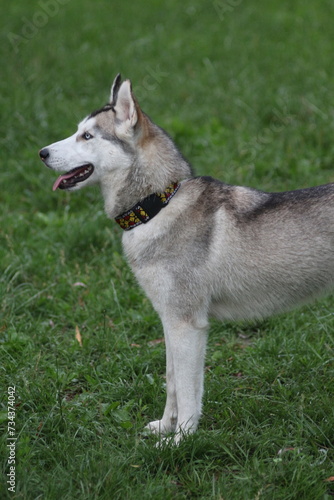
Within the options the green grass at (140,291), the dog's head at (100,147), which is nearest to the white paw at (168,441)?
the green grass at (140,291)

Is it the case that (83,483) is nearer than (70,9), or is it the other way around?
(83,483)

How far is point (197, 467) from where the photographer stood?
3045mm

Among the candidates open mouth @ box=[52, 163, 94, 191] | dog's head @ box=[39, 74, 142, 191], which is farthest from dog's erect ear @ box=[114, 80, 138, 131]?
open mouth @ box=[52, 163, 94, 191]

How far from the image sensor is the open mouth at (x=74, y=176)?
11.8 feet

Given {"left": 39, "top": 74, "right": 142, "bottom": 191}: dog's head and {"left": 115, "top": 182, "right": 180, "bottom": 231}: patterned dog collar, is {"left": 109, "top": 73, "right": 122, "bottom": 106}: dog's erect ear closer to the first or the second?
{"left": 39, "top": 74, "right": 142, "bottom": 191}: dog's head

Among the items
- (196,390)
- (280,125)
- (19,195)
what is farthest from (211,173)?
(196,390)

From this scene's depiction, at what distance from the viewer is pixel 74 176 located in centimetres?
361

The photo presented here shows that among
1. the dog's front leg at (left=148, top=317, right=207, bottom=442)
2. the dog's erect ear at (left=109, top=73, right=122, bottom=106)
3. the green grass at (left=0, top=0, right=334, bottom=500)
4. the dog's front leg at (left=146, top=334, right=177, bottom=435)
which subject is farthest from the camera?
the dog's erect ear at (left=109, top=73, right=122, bottom=106)

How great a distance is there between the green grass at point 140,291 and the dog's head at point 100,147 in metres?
1.26

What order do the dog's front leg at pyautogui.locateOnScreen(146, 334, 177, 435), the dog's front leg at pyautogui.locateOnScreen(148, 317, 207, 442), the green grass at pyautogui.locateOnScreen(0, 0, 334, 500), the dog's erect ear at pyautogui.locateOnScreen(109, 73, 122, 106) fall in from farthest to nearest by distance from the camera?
the dog's erect ear at pyautogui.locateOnScreen(109, 73, 122, 106) < the dog's front leg at pyautogui.locateOnScreen(146, 334, 177, 435) < the dog's front leg at pyautogui.locateOnScreen(148, 317, 207, 442) < the green grass at pyautogui.locateOnScreen(0, 0, 334, 500)

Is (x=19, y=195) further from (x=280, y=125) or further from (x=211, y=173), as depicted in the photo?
(x=280, y=125)

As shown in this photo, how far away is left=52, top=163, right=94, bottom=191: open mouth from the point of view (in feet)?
11.8

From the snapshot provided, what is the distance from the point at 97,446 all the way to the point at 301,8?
9.50 meters

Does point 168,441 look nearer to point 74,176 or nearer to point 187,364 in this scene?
point 187,364
